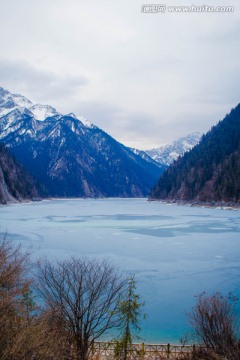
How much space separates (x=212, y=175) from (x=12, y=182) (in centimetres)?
9436

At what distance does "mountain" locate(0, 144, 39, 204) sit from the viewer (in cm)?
14490

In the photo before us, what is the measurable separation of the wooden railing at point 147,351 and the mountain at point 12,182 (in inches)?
4871

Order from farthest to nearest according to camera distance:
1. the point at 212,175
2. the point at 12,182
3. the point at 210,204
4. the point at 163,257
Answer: the point at 12,182, the point at 212,175, the point at 210,204, the point at 163,257

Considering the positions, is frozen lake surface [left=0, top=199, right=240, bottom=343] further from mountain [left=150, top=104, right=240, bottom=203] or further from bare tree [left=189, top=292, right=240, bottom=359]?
mountain [left=150, top=104, right=240, bottom=203]

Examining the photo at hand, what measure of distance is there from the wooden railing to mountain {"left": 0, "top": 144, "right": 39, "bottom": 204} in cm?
12373

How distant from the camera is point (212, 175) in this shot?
150 m

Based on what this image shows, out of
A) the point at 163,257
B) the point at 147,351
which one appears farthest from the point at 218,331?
the point at 163,257

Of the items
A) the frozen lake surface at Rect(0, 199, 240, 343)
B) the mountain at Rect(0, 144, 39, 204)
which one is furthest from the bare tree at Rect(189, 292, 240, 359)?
the mountain at Rect(0, 144, 39, 204)

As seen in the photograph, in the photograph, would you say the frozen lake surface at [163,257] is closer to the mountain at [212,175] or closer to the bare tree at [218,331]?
the bare tree at [218,331]

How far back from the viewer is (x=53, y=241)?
4084cm

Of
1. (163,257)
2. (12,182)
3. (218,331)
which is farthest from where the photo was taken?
(12,182)

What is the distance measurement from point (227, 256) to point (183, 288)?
12.3m

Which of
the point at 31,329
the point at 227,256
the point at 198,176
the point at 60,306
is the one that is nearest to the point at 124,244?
the point at 227,256

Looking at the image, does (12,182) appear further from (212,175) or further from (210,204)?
(212,175)
